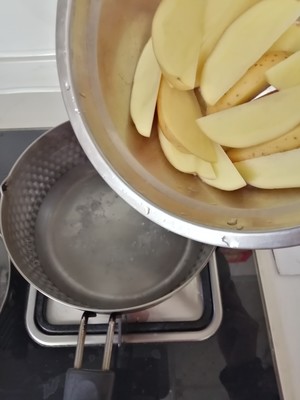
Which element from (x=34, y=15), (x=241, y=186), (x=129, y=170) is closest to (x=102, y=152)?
(x=129, y=170)

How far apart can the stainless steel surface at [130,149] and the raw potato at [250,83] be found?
0.27 feet

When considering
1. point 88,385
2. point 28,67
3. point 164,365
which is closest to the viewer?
point 88,385

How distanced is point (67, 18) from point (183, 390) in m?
0.41

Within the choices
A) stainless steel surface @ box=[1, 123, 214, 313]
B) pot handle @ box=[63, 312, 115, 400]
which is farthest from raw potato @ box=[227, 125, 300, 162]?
pot handle @ box=[63, 312, 115, 400]

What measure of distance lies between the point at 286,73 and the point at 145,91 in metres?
0.15

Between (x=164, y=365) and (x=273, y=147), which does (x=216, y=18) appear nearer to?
(x=273, y=147)

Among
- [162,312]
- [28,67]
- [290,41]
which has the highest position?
[28,67]

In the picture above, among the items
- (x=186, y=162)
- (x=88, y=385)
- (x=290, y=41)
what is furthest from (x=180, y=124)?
(x=88, y=385)

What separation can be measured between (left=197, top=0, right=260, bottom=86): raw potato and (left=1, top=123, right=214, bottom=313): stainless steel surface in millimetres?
197

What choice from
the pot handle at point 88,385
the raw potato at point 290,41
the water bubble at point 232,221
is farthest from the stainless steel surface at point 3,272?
the raw potato at point 290,41

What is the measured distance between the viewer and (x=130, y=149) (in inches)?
18.8

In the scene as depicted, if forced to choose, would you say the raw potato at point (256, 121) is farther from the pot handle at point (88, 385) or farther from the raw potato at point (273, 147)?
the pot handle at point (88, 385)

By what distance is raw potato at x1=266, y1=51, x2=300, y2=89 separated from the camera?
482 millimetres

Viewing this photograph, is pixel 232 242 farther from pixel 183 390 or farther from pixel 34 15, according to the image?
pixel 34 15
